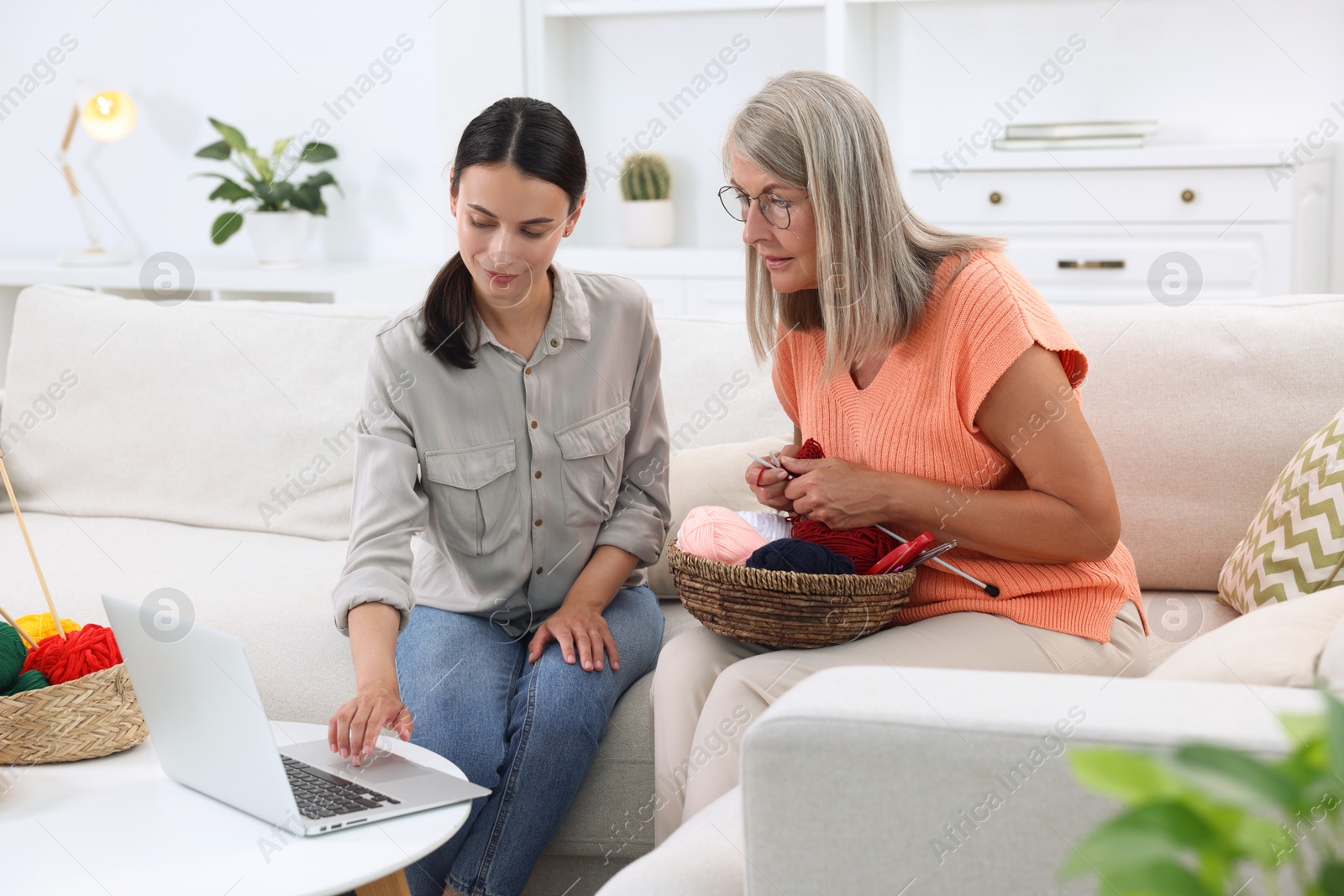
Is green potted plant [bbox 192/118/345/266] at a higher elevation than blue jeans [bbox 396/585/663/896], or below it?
higher

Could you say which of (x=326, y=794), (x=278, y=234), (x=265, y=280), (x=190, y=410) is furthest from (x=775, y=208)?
(x=278, y=234)

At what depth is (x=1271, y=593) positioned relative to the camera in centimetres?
142

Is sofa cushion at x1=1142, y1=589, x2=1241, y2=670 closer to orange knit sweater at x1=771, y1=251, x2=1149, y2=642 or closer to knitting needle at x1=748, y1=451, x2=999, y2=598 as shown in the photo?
orange knit sweater at x1=771, y1=251, x2=1149, y2=642

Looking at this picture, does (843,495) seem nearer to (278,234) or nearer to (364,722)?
(364,722)

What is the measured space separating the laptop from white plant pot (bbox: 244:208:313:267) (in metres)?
2.50

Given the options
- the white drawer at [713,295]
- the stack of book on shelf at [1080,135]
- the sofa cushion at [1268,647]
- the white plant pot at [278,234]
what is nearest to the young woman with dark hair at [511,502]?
the sofa cushion at [1268,647]

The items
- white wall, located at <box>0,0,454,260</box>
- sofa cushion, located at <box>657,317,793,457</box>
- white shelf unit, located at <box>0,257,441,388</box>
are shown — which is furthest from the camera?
white wall, located at <box>0,0,454,260</box>

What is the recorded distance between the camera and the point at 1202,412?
5.44 ft

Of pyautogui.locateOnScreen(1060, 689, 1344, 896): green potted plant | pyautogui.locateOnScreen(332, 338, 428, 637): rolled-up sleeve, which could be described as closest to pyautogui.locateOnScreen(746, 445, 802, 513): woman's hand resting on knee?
pyautogui.locateOnScreen(332, 338, 428, 637): rolled-up sleeve

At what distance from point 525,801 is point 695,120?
8.59 ft

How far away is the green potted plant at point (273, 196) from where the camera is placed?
11.2ft

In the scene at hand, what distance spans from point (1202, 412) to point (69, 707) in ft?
4.71

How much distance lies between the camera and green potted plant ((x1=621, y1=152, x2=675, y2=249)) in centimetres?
344

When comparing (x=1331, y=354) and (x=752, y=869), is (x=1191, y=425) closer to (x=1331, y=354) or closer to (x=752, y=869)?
(x=1331, y=354)
